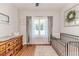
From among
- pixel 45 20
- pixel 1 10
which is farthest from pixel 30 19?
pixel 1 10

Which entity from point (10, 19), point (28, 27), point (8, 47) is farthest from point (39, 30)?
point (8, 47)

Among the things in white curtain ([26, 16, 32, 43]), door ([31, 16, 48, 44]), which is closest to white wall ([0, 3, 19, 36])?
white curtain ([26, 16, 32, 43])

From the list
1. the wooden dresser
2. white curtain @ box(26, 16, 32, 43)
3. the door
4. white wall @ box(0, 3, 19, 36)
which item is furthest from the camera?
the door

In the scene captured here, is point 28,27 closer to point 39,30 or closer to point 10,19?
point 39,30

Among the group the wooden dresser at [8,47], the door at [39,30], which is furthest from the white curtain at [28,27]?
the wooden dresser at [8,47]

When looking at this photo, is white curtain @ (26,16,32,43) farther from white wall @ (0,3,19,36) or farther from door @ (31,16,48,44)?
white wall @ (0,3,19,36)

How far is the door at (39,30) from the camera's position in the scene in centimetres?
825

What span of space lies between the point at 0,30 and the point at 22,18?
367cm

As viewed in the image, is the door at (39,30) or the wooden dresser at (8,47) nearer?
the wooden dresser at (8,47)

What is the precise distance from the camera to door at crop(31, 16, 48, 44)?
325 inches

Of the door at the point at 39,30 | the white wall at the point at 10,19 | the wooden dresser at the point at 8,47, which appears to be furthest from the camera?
the door at the point at 39,30

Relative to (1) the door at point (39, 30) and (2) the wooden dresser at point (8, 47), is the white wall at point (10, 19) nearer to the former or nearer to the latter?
(2) the wooden dresser at point (8, 47)

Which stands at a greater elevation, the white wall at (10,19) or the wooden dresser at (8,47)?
the white wall at (10,19)

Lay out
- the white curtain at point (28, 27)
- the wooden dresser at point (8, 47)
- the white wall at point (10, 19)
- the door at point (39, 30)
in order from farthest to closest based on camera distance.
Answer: the door at point (39, 30), the white curtain at point (28, 27), the white wall at point (10, 19), the wooden dresser at point (8, 47)
